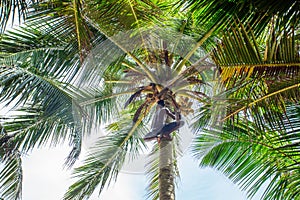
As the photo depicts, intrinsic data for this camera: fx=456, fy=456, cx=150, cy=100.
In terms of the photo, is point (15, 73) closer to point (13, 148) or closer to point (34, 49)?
point (34, 49)

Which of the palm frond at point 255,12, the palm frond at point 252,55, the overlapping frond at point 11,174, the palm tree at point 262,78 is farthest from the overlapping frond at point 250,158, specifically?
the overlapping frond at point 11,174

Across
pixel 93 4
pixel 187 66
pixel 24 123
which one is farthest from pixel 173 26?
pixel 24 123

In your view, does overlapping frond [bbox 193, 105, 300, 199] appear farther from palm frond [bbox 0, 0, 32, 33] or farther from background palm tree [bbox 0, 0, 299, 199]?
palm frond [bbox 0, 0, 32, 33]

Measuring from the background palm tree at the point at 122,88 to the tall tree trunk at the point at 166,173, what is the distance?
4.2 inches

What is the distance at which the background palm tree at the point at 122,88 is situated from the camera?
4.43 metres

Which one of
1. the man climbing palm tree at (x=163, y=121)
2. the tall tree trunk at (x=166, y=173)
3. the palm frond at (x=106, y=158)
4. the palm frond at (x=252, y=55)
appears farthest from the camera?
the palm frond at (x=106, y=158)

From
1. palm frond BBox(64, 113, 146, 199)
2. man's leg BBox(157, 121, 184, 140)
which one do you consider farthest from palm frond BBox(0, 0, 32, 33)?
palm frond BBox(64, 113, 146, 199)

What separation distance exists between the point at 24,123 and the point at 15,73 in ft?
2.97

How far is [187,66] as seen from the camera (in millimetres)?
5809

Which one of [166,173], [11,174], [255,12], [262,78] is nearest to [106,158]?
[166,173]

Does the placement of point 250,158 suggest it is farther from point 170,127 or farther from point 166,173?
point 170,127

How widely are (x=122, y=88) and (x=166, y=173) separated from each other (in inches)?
50.4

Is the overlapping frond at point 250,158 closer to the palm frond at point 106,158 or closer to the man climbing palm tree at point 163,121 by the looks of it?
the man climbing palm tree at point 163,121

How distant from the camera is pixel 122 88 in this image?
616 centimetres
